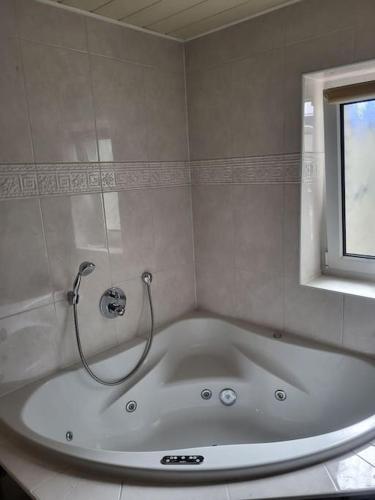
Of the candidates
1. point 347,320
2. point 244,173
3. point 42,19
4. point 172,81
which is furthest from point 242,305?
point 42,19

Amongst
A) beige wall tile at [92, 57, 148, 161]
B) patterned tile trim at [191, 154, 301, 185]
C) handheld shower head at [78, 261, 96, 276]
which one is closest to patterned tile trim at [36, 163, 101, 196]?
beige wall tile at [92, 57, 148, 161]

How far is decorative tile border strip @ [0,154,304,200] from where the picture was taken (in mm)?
1585

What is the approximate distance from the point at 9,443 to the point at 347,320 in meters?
1.48

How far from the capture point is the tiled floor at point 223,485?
3.57 feet

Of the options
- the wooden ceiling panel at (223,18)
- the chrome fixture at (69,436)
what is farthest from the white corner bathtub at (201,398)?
the wooden ceiling panel at (223,18)

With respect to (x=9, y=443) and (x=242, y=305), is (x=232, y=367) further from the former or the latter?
(x=9, y=443)

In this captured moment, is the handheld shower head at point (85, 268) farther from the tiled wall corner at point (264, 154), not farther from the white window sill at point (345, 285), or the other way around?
the white window sill at point (345, 285)

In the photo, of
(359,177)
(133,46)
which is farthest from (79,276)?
(359,177)

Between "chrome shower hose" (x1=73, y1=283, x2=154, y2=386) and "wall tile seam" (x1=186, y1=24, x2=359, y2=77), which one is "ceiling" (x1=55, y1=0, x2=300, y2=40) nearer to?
"wall tile seam" (x1=186, y1=24, x2=359, y2=77)

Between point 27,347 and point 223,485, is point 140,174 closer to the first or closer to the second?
point 27,347

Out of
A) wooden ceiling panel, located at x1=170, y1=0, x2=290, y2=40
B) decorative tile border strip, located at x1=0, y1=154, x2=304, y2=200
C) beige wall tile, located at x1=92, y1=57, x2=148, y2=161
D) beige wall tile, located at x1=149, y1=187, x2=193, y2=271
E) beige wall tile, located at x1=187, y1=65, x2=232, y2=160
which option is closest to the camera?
decorative tile border strip, located at x1=0, y1=154, x2=304, y2=200

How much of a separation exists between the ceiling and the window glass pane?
0.60m

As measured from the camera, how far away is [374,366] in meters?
1.67

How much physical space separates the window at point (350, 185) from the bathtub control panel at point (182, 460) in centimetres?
122
